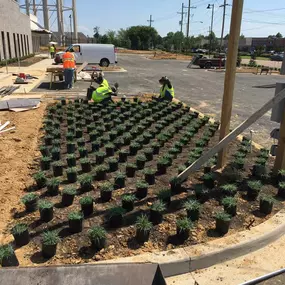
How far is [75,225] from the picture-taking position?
3355 mm

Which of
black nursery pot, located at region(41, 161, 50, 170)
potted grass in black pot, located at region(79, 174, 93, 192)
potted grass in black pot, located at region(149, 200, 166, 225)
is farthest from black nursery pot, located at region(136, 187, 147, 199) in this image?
black nursery pot, located at region(41, 161, 50, 170)

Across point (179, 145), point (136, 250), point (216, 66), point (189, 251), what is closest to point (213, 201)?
point (189, 251)

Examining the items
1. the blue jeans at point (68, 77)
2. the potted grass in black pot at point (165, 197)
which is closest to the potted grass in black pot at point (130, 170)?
the potted grass in black pot at point (165, 197)

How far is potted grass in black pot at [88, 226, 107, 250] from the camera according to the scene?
10.1ft

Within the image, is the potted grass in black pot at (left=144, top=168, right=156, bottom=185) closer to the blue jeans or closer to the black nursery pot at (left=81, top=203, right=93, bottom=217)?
the black nursery pot at (left=81, top=203, right=93, bottom=217)

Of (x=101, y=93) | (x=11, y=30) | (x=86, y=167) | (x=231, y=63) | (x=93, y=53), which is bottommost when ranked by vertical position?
→ (x=86, y=167)

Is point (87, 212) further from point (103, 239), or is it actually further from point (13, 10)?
point (13, 10)

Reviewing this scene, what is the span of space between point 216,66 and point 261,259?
29519 millimetres

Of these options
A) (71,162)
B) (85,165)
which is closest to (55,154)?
(71,162)

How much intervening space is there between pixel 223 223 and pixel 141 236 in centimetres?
94

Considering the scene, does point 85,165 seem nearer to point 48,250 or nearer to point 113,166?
point 113,166

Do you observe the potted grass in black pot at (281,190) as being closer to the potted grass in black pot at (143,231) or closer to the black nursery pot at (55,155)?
the potted grass in black pot at (143,231)

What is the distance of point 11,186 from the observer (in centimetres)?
449

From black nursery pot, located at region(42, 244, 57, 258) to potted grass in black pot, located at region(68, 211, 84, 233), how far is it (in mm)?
358
